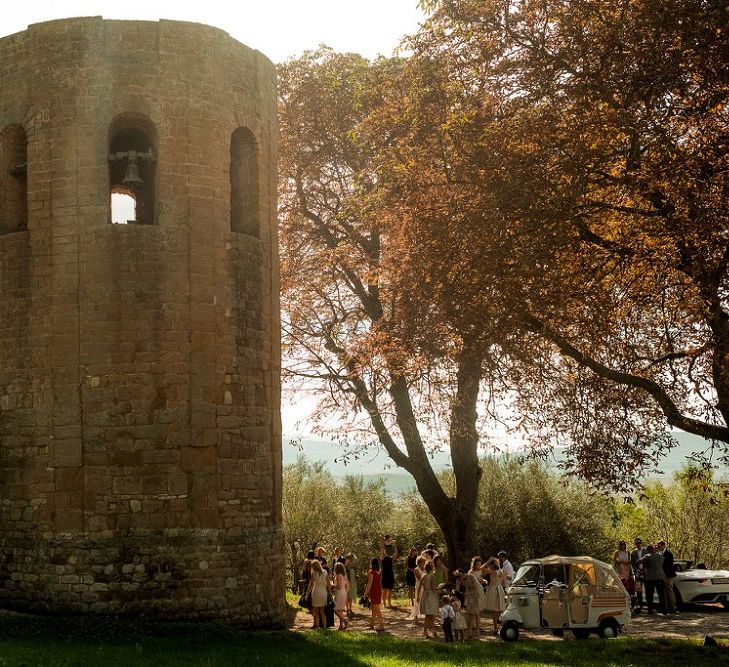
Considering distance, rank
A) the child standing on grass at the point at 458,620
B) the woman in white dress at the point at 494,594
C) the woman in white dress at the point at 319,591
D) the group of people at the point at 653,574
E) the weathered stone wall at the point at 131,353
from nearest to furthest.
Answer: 1. the weathered stone wall at the point at 131,353
2. the child standing on grass at the point at 458,620
3. the woman in white dress at the point at 319,591
4. the woman in white dress at the point at 494,594
5. the group of people at the point at 653,574

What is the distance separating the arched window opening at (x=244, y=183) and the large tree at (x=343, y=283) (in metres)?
4.17

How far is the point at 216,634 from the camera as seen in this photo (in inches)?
664

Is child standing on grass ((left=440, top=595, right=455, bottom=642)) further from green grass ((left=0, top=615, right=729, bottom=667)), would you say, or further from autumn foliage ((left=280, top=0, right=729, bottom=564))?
autumn foliage ((left=280, top=0, right=729, bottom=564))

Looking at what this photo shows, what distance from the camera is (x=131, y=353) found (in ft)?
58.6

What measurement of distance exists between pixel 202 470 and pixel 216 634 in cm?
277

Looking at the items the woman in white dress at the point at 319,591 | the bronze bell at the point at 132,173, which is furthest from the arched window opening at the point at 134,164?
the woman in white dress at the point at 319,591

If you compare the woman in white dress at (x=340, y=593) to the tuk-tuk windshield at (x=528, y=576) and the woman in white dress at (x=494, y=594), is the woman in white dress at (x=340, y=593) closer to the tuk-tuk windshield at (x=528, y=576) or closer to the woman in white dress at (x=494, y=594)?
the woman in white dress at (x=494, y=594)

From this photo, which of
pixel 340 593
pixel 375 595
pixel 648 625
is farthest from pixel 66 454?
pixel 648 625

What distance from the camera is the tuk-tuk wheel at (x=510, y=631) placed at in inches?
743

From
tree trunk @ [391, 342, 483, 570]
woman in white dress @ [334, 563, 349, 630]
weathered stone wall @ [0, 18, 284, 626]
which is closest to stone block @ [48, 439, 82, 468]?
weathered stone wall @ [0, 18, 284, 626]

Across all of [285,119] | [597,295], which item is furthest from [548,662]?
[285,119]

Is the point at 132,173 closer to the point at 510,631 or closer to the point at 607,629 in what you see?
the point at 510,631

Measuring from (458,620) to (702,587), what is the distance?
739 centimetres

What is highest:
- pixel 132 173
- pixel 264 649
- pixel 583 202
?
pixel 132 173
